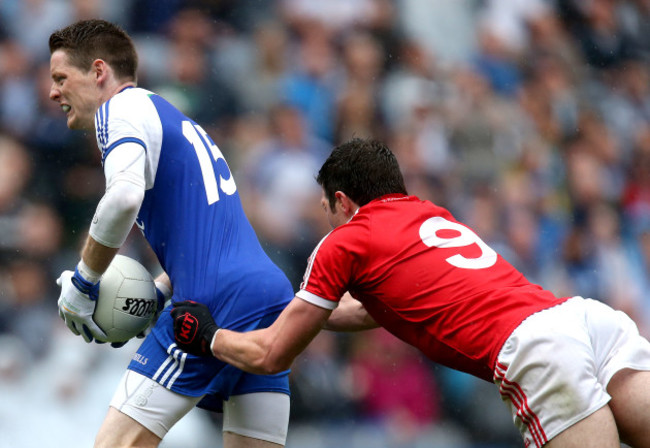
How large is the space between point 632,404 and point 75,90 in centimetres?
259

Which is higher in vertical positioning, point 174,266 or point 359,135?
point 174,266

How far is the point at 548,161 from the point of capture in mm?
8195

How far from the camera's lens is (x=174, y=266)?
3385mm

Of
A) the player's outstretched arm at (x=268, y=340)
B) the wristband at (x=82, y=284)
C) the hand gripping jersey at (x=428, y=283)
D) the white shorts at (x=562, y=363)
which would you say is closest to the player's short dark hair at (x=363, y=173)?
the hand gripping jersey at (x=428, y=283)

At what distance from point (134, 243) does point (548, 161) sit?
417 cm

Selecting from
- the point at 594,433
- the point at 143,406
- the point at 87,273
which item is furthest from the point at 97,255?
the point at 594,433

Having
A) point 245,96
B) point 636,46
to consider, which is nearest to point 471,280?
point 245,96

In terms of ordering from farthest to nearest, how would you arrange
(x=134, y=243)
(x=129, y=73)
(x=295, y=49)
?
1. (x=295, y=49)
2. (x=134, y=243)
3. (x=129, y=73)

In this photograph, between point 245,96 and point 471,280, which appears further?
point 245,96

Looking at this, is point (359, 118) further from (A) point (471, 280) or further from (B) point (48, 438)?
(A) point (471, 280)

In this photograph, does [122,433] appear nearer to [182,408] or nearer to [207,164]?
[182,408]

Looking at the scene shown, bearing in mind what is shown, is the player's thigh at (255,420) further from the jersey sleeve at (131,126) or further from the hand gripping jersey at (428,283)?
the jersey sleeve at (131,126)

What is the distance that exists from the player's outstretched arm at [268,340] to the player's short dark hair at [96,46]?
1.23 metres

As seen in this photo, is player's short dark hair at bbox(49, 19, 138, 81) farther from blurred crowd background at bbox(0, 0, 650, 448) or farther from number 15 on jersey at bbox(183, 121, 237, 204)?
blurred crowd background at bbox(0, 0, 650, 448)
